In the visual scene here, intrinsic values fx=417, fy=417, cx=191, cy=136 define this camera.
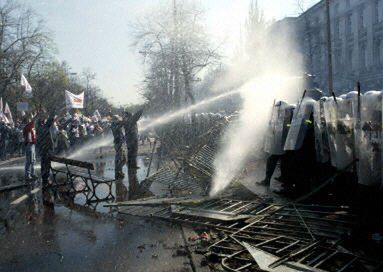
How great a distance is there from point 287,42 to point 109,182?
168ft

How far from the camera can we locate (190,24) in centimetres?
2617

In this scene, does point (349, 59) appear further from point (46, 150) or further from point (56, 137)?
point (46, 150)

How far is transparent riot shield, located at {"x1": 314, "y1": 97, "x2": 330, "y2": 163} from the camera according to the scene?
24.6ft

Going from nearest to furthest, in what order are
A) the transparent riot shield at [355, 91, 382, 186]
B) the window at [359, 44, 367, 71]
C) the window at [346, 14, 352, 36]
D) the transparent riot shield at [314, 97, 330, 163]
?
the transparent riot shield at [355, 91, 382, 186]
the transparent riot shield at [314, 97, 330, 163]
the window at [359, 44, 367, 71]
the window at [346, 14, 352, 36]

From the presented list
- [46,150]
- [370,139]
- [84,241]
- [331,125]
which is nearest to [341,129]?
[331,125]

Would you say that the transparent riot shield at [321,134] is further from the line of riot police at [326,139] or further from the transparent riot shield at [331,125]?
the transparent riot shield at [331,125]

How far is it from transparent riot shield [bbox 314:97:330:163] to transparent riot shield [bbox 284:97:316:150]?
7.6 inches

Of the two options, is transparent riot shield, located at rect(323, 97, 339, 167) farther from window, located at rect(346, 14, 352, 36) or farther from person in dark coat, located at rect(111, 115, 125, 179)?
window, located at rect(346, 14, 352, 36)

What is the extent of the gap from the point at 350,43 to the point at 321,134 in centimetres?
4805

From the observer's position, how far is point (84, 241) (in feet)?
20.3

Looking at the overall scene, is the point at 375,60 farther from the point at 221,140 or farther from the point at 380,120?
the point at 380,120

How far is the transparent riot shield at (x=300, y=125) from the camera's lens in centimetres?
788

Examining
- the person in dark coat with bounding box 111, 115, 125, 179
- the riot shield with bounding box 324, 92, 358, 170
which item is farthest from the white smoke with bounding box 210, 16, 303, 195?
the person in dark coat with bounding box 111, 115, 125, 179

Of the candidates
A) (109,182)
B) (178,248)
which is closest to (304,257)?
(178,248)
